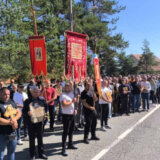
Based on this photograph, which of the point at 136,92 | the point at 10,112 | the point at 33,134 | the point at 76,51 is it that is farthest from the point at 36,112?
the point at 136,92

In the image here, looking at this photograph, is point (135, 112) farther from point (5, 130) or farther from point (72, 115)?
point (5, 130)

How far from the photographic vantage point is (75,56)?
6828mm

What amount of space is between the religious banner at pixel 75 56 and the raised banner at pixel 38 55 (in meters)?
1.08

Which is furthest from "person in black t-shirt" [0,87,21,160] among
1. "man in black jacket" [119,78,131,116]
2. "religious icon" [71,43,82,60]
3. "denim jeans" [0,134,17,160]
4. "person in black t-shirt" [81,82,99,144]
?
"man in black jacket" [119,78,131,116]

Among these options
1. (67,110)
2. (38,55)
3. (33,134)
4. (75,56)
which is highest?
(38,55)

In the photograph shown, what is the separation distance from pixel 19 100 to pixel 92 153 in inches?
109

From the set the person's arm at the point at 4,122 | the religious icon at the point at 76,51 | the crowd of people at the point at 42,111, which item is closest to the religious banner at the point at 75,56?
the religious icon at the point at 76,51

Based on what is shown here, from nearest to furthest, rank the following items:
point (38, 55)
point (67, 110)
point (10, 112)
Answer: point (10, 112) → point (67, 110) → point (38, 55)

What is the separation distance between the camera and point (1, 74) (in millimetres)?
13773

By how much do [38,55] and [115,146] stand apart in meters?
3.88

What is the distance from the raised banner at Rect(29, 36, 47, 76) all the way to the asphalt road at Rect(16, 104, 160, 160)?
2206 mm

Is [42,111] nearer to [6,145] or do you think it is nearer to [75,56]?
[6,145]

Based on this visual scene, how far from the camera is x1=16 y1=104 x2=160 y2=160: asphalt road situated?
522cm

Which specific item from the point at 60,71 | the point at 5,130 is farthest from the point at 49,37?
the point at 5,130
